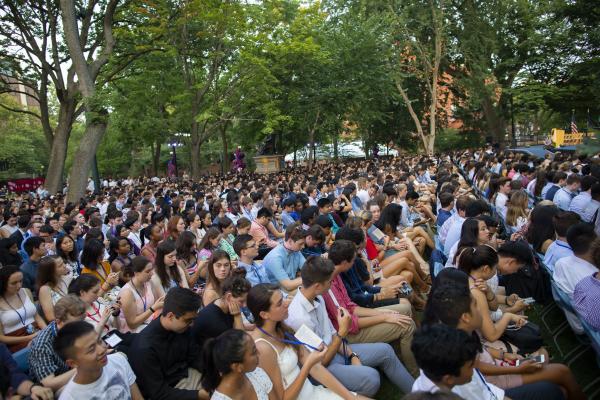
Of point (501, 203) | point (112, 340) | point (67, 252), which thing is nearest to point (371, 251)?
point (501, 203)

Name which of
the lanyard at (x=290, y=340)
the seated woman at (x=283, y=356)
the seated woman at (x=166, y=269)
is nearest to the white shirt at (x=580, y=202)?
the seated woman at (x=283, y=356)

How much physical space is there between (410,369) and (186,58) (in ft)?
60.3

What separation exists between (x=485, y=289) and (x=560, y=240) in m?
1.86

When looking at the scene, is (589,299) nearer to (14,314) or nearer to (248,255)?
(248,255)

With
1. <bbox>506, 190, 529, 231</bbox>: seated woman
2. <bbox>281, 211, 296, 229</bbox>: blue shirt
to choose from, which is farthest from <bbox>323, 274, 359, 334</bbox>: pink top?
<bbox>281, 211, 296, 229</bbox>: blue shirt

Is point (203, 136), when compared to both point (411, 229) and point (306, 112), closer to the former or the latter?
point (306, 112)

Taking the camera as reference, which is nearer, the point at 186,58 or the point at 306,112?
the point at 186,58

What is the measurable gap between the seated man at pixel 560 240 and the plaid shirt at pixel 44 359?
4592 millimetres

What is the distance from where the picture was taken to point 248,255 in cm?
530

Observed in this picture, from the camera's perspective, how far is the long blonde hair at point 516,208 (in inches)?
277

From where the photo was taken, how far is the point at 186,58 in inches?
791

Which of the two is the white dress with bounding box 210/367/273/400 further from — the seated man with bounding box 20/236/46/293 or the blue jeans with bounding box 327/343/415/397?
the seated man with bounding box 20/236/46/293

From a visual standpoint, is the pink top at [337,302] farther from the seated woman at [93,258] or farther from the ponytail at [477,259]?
the seated woman at [93,258]

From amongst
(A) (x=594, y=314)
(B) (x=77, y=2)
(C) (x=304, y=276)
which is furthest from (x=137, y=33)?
(A) (x=594, y=314)
